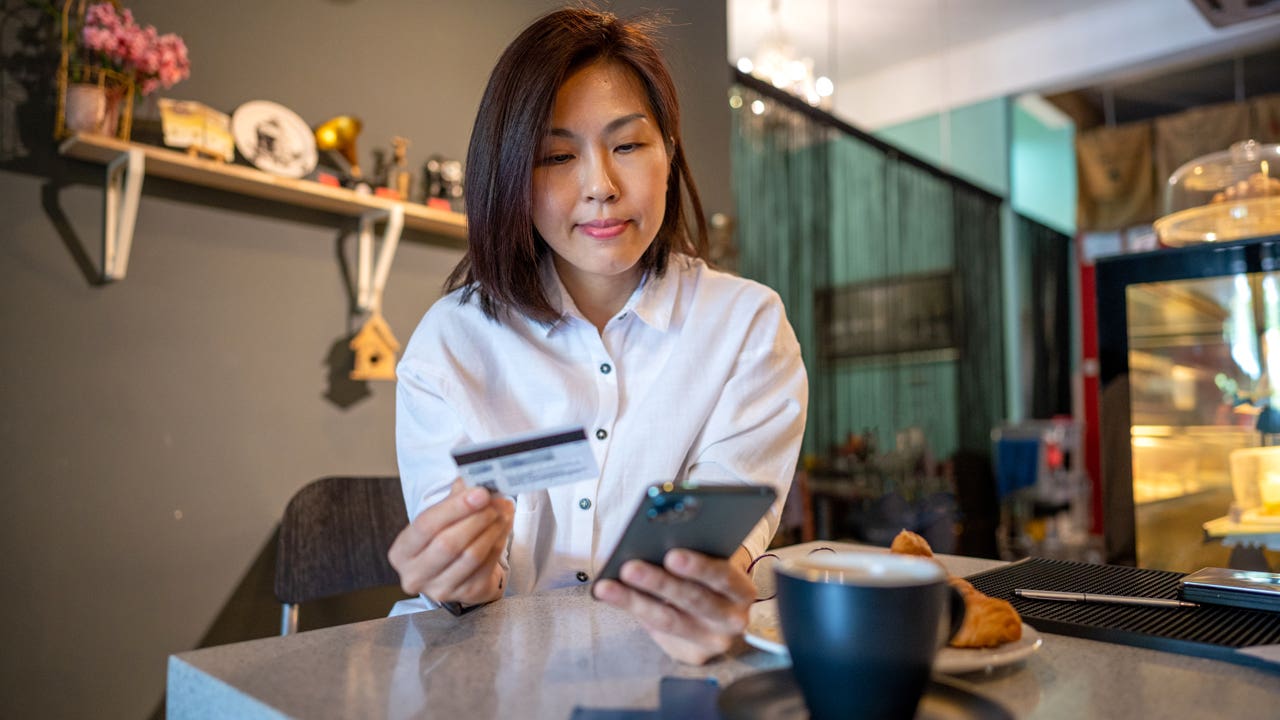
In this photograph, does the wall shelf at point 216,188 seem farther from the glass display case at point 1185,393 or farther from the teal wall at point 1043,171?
the teal wall at point 1043,171

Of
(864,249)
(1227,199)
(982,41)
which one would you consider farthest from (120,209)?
(982,41)

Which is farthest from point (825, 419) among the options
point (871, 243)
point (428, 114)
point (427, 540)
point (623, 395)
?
→ point (427, 540)

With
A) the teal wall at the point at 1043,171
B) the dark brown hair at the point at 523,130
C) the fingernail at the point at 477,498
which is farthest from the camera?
the teal wall at the point at 1043,171

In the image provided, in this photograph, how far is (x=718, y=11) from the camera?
303 centimetres

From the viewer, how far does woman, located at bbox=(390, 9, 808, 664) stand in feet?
3.25

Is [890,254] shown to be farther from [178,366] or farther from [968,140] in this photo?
[178,366]

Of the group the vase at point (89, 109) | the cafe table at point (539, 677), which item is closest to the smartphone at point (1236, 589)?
the cafe table at point (539, 677)

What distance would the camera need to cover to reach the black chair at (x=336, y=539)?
4.75 ft

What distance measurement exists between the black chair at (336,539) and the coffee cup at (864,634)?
1145 millimetres

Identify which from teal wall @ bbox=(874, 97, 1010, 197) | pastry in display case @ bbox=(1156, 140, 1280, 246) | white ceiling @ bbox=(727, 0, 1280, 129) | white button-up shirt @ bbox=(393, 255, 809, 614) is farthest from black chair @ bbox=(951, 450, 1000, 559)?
white button-up shirt @ bbox=(393, 255, 809, 614)

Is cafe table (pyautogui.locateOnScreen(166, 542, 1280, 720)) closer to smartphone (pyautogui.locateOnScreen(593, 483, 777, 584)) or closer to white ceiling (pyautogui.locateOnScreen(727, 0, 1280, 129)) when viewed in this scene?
smartphone (pyautogui.locateOnScreen(593, 483, 777, 584))

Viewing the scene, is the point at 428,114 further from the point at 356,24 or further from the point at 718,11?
the point at 718,11

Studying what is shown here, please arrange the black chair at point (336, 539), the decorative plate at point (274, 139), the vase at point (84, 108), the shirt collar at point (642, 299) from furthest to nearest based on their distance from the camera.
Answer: the decorative plate at point (274, 139) < the vase at point (84, 108) < the black chair at point (336, 539) < the shirt collar at point (642, 299)

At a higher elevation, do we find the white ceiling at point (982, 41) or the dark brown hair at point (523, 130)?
the white ceiling at point (982, 41)
